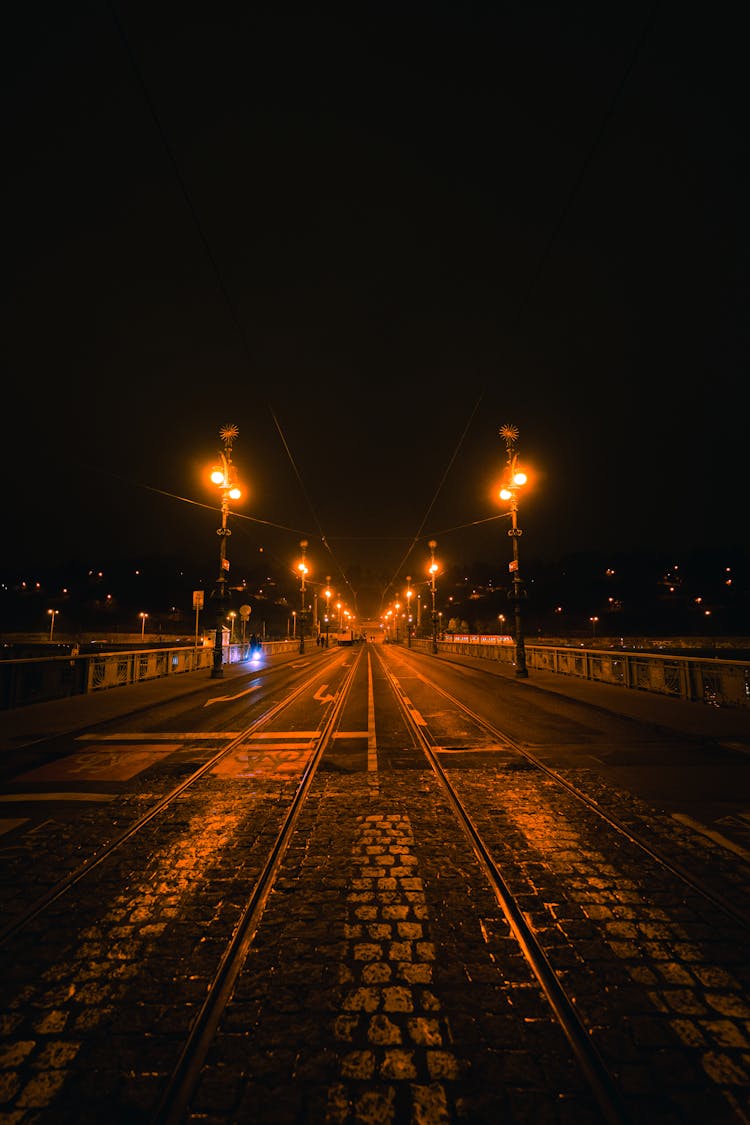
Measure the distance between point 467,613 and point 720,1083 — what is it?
126664mm

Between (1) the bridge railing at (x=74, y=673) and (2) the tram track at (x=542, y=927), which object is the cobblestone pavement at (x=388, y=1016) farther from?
(1) the bridge railing at (x=74, y=673)

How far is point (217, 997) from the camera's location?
2.47 meters

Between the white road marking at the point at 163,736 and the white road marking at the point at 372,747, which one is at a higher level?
the white road marking at the point at 163,736

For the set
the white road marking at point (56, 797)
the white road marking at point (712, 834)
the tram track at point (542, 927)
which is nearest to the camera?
the tram track at point (542, 927)

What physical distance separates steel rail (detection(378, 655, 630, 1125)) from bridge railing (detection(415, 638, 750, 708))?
9080mm

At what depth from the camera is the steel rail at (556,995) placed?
1904mm

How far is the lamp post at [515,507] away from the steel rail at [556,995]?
14418 millimetres

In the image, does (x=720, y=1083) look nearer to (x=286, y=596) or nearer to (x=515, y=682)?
(x=515, y=682)

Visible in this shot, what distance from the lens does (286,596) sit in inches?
5807

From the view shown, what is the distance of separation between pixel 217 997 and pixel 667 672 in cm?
1374

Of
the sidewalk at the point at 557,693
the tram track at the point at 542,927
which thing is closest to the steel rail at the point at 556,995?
the tram track at the point at 542,927

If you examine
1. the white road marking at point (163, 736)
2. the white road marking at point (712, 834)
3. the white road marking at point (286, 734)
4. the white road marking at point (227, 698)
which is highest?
the white road marking at point (712, 834)

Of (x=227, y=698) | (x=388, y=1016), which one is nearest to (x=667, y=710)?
(x=388, y=1016)

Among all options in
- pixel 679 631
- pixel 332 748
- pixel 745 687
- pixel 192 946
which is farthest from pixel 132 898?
pixel 679 631
